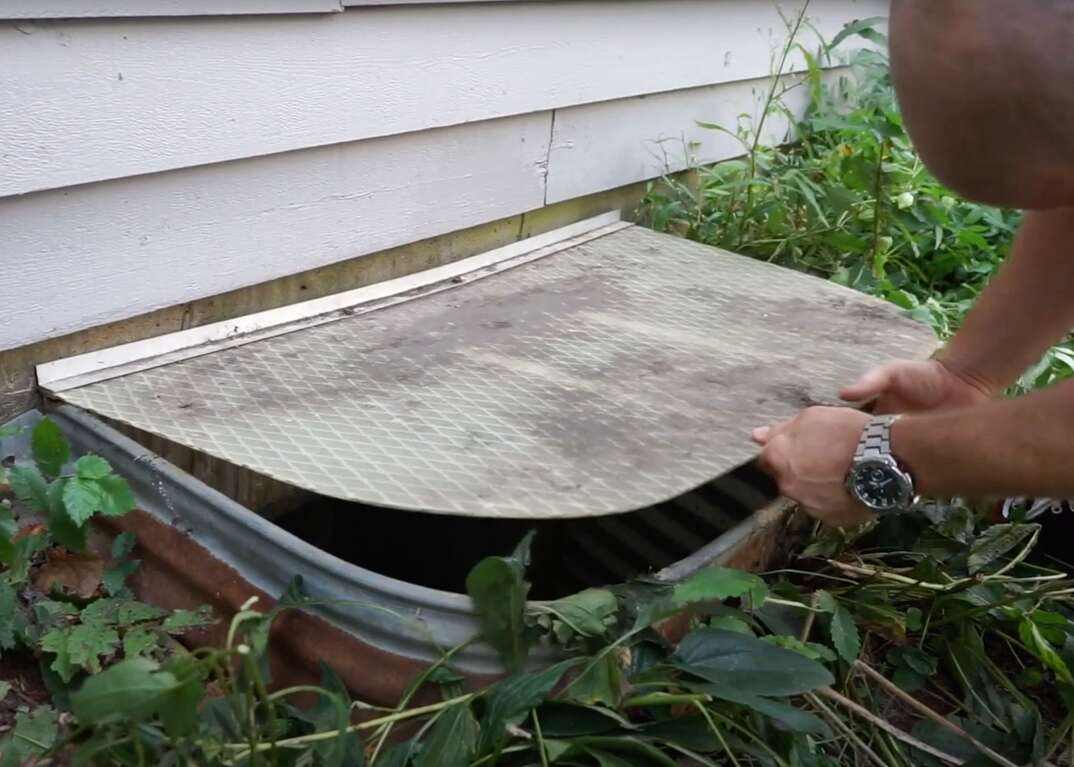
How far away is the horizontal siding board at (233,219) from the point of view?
1462 millimetres

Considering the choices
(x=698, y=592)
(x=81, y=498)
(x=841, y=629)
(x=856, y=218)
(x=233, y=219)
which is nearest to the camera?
(x=698, y=592)

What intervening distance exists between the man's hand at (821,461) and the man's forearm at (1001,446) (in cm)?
7

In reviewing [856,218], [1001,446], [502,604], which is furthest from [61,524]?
[856,218]

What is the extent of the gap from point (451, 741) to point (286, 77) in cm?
117

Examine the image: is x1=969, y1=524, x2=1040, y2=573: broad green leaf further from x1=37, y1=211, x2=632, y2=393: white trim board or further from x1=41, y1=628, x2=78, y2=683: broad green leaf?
x1=41, y1=628, x2=78, y2=683: broad green leaf

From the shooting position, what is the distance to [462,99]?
2074 millimetres

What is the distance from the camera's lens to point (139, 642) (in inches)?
46.6

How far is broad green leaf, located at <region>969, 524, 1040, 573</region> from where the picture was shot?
1599 millimetres

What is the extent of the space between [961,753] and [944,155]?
30.3 inches

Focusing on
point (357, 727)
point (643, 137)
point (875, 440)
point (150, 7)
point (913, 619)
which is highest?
point (150, 7)

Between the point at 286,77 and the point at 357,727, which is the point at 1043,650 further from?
the point at 286,77

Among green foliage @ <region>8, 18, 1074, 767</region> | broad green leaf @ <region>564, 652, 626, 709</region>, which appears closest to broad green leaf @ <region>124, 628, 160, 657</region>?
green foliage @ <region>8, 18, 1074, 767</region>

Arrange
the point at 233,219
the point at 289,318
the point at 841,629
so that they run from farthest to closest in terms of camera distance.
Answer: the point at 289,318 → the point at 233,219 → the point at 841,629

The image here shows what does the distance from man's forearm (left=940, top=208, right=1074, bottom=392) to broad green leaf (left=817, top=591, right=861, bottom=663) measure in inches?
18.2
